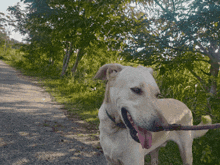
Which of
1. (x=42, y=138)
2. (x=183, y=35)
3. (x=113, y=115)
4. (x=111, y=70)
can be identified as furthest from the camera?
(x=42, y=138)

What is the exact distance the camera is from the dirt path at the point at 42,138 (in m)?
2.86

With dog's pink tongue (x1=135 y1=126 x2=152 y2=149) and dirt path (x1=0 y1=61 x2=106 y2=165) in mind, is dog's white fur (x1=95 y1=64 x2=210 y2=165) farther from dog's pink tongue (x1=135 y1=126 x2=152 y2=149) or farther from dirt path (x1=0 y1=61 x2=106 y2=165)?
dirt path (x1=0 y1=61 x2=106 y2=165)

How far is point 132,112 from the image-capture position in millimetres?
1366

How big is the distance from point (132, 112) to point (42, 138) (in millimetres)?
2916

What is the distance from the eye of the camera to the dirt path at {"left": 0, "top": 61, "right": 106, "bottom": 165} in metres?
2.86

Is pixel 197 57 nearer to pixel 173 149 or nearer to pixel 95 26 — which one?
pixel 173 149

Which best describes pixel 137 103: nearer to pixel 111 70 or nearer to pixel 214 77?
pixel 111 70

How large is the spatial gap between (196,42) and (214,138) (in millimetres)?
1756

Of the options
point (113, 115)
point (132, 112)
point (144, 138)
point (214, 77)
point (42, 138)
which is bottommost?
point (42, 138)

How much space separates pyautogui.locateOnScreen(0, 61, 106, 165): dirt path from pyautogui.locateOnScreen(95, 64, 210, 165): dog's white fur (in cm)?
142

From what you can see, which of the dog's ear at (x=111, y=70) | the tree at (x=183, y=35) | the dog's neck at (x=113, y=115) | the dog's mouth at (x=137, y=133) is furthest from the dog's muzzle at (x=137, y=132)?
the tree at (x=183, y=35)

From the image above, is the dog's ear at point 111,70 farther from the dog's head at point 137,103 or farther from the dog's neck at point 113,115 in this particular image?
the dog's neck at point 113,115

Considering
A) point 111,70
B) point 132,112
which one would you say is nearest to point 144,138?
point 132,112

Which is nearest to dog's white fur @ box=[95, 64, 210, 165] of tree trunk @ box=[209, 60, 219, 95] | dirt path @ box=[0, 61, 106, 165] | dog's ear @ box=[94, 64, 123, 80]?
dog's ear @ box=[94, 64, 123, 80]
